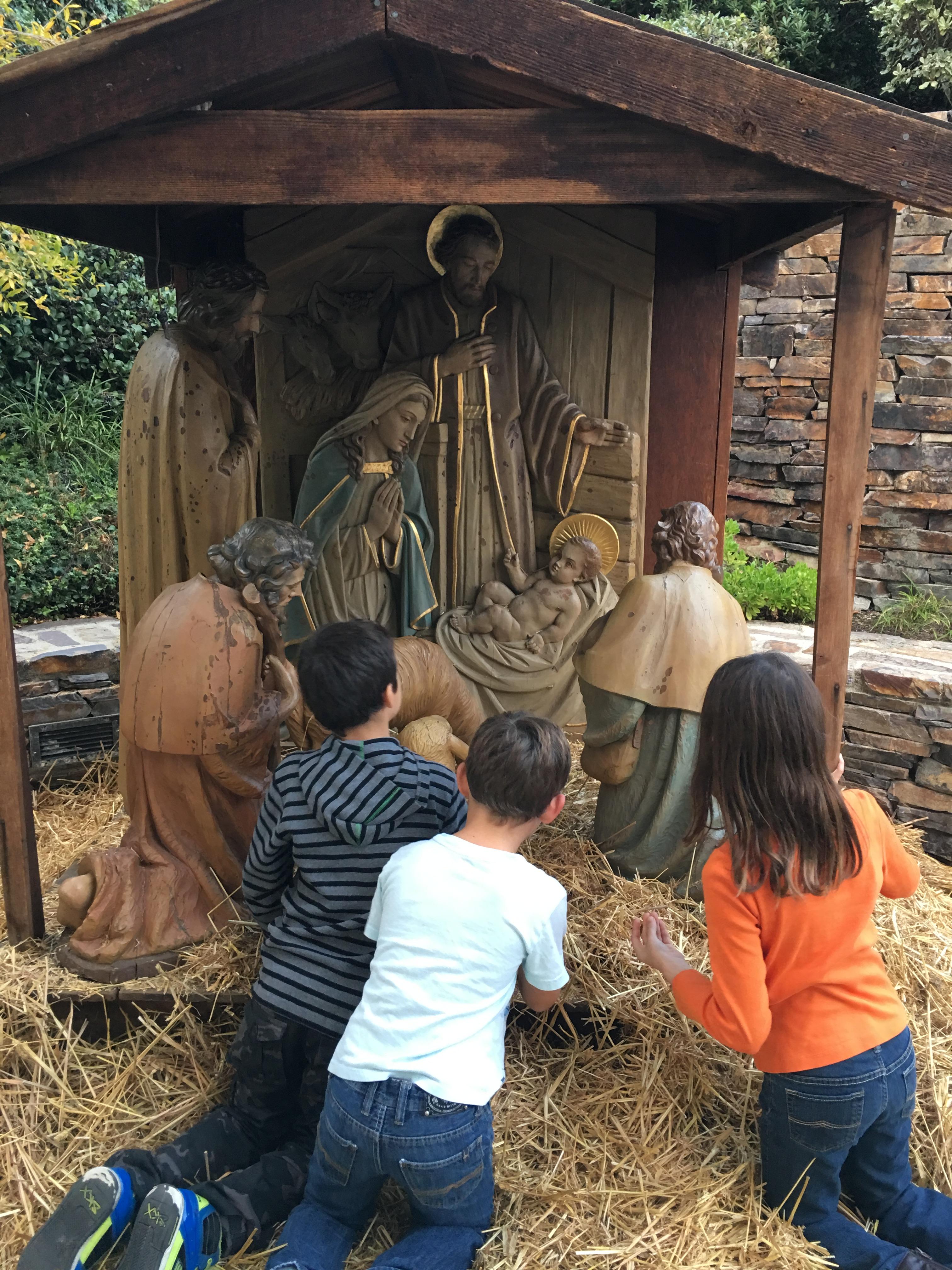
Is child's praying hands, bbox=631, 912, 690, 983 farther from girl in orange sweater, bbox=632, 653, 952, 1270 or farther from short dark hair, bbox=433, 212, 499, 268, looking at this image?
short dark hair, bbox=433, 212, 499, 268

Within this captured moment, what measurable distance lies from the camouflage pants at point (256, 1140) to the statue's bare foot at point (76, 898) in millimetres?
732

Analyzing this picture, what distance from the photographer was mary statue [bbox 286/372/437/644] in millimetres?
4262

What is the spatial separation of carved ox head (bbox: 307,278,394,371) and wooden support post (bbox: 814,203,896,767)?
2.23 m

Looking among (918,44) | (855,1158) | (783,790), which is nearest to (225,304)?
(783,790)

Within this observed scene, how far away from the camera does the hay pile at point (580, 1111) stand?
Answer: 2.15m

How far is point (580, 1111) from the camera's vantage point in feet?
8.27

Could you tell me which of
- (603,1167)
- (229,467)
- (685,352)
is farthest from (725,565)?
(603,1167)

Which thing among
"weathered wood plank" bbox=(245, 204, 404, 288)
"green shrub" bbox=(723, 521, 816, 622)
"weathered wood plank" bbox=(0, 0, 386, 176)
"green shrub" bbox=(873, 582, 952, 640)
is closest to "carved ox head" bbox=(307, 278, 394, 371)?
"weathered wood plank" bbox=(245, 204, 404, 288)

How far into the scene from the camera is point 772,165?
2.59 meters

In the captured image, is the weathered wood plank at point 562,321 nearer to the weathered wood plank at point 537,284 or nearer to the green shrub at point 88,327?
the weathered wood plank at point 537,284

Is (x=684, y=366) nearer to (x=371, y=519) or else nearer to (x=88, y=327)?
(x=371, y=519)

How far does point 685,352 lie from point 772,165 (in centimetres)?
189

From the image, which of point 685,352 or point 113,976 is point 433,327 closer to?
point 685,352

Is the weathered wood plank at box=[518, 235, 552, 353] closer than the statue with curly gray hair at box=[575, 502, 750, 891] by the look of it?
No
